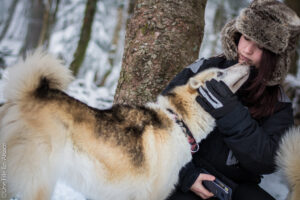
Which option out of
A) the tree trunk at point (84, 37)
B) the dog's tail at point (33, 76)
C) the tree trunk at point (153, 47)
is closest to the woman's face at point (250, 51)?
the tree trunk at point (153, 47)

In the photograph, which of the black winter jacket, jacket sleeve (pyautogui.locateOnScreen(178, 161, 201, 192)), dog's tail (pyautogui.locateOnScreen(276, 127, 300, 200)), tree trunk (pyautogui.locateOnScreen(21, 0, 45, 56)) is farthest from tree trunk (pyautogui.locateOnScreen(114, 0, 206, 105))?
tree trunk (pyautogui.locateOnScreen(21, 0, 45, 56))

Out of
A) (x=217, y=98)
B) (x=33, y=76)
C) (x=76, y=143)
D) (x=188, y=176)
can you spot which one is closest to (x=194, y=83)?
(x=217, y=98)

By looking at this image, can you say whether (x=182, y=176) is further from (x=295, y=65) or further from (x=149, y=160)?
(x=295, y=65)

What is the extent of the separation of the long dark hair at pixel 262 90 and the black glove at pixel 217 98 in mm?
382

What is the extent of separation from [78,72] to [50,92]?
4.85 m

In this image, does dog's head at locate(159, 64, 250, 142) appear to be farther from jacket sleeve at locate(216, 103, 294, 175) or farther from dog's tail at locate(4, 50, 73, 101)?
dog's tail at locate(4, 50, 73, 101)

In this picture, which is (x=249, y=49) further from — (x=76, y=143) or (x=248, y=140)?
(x=76, y=143)

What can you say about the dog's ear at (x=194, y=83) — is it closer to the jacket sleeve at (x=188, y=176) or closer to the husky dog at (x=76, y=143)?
the husky dog at (x=76, y=143)

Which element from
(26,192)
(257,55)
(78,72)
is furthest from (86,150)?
(78,72)

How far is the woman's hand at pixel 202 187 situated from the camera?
2.14m

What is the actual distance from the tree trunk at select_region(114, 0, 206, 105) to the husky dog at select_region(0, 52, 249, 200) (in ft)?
3.01

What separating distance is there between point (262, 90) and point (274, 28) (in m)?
0.58

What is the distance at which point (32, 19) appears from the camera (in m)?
8.90

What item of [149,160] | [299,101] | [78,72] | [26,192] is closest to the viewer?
[26,192]
